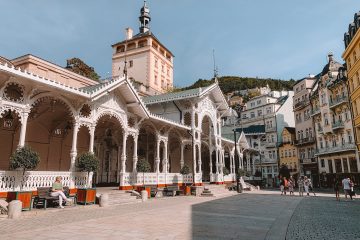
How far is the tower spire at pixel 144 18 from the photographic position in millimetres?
61188

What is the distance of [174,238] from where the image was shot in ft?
23.5

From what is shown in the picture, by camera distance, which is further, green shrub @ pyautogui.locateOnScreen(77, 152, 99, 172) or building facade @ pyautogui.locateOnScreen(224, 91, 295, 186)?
building facade @ pyautogui.locateOnScreen(224, 91, 295, 186)

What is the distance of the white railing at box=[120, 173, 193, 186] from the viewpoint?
19.1 m

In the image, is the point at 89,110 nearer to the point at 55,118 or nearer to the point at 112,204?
the point at 55,118

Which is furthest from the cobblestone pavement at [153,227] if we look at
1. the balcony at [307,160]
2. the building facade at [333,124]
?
the balcony at [307,160]

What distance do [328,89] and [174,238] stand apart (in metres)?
39.0

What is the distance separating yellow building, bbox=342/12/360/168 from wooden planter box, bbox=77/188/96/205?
29981 millimetres

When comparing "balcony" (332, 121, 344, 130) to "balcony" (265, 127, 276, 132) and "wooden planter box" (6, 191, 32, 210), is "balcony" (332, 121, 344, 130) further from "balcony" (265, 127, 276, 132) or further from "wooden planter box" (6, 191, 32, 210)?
"wooden planter box" (6, 191, 32, 210)

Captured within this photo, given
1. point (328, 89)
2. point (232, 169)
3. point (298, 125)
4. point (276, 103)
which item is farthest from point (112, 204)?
point (276, 103)

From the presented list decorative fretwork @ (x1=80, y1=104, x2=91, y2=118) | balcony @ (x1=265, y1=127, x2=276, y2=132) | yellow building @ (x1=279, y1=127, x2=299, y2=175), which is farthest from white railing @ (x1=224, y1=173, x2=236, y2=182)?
balcony @ (x1=265, y1=127, x2=276, y2=132)

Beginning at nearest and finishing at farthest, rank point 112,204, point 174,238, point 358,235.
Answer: point 174,238, point 358,235, point 112,204

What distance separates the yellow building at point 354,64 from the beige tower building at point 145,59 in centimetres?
3058

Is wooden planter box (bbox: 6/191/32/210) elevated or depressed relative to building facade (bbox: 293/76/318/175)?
depressed

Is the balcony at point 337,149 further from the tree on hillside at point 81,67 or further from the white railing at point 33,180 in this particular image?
the tree on hillside at point 81,67
